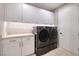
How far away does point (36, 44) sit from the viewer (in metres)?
1.24

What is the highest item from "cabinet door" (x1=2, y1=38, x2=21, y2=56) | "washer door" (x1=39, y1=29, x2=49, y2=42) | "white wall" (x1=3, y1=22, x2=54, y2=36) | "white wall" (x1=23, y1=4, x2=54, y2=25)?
"white wall" (x1=23, y1=4, x2=54, y2=25)

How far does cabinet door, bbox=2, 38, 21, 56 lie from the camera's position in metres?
1.14

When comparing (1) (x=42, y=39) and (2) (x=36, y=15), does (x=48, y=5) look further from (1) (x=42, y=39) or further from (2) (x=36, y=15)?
(1) (x=42, y=39)

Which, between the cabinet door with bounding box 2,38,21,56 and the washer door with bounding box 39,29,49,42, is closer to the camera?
the cabinet door with bounding box 2,38,21,56

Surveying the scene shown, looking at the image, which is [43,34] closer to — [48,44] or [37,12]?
[48,44]

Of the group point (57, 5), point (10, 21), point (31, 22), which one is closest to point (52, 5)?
point (57, 5)

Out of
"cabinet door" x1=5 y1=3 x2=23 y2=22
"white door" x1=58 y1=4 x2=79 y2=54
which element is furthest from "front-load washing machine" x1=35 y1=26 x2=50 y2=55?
"cabinet door" x1=5 y1=3 x2=23 y2=22

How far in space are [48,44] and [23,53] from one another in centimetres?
41

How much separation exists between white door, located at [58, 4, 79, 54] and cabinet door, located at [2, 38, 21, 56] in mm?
652

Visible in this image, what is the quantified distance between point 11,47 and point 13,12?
0.51m

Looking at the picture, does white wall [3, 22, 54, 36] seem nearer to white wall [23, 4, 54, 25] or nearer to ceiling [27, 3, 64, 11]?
white wall [23, 4, 54, 25]

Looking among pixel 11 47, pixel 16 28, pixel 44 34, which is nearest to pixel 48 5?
pixel 44 34

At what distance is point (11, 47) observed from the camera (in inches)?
46.0

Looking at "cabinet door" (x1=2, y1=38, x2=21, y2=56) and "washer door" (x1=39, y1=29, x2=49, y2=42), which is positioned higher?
"washer door" (x1=39, y1=29, x2=49, y2=42)
